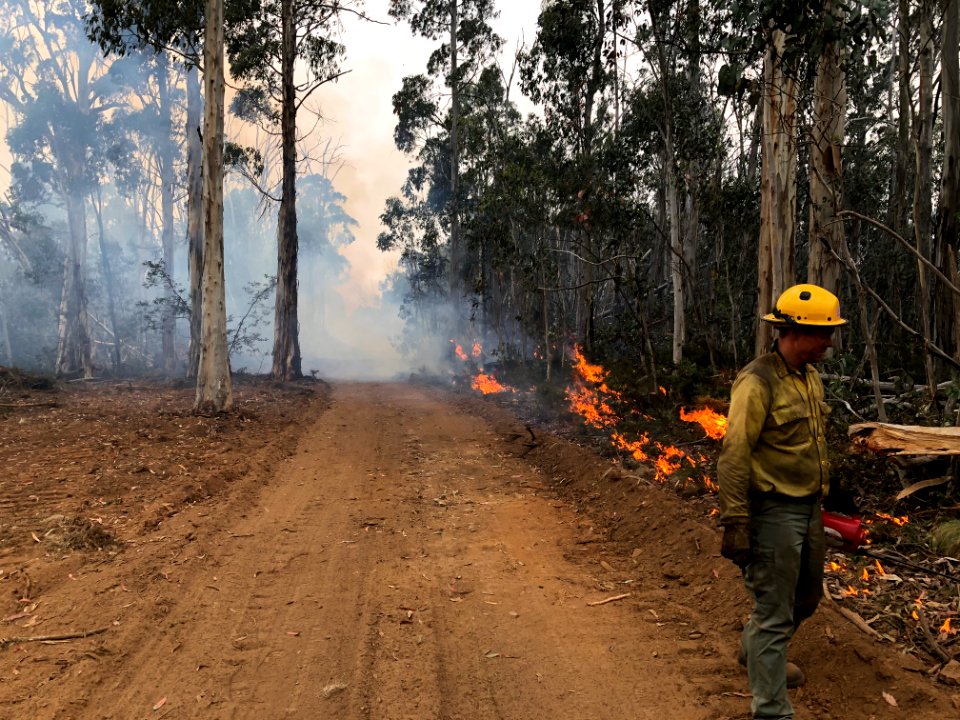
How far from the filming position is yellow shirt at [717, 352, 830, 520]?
2.87m

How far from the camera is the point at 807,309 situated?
9.52 feet

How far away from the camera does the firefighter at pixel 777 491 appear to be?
2.84 meters

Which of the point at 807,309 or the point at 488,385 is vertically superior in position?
the point at 807,309

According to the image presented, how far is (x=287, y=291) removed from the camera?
2175cm

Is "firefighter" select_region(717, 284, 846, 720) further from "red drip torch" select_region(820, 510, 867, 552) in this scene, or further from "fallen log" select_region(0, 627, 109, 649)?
"fallen log" select_region(0, 627, 109, 649)

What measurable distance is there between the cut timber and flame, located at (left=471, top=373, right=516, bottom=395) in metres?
14.5

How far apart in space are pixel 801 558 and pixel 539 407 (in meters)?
11.9

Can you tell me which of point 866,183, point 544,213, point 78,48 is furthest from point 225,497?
point 78,48

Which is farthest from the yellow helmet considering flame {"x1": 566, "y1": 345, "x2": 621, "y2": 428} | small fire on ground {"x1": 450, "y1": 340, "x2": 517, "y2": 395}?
small fire on ground {"x1": 450, "y1": 340, "x2": 517, "y2": 395}

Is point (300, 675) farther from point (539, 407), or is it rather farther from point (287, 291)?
point (287, 291)

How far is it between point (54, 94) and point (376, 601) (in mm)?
41672

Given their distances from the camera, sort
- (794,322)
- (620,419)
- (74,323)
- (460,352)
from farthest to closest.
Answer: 1. (460,352)
2. (74,323)
3. (620,419)
4. (794,322)

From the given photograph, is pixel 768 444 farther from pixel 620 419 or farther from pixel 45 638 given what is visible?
pixel 620 419

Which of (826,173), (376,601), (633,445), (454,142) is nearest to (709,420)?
(633,445)
